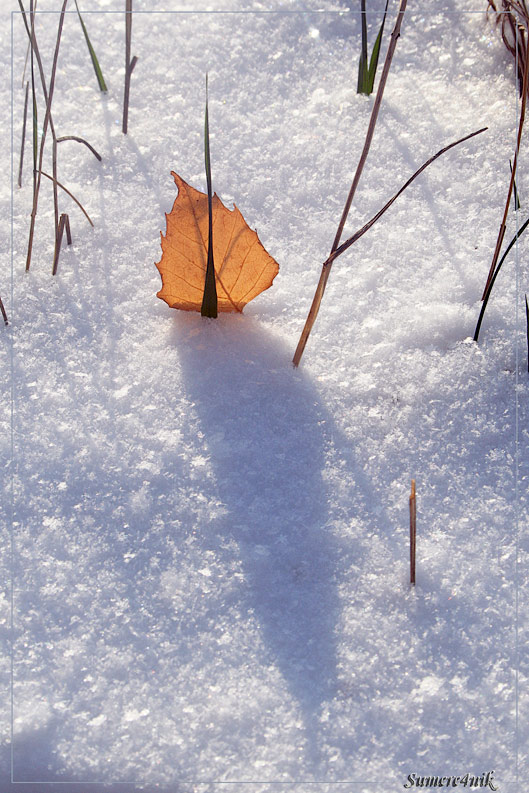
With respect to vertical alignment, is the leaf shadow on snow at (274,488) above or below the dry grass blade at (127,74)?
below

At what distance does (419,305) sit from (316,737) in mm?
566

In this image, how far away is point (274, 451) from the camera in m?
0.88

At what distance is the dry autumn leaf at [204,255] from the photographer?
905 millimetres

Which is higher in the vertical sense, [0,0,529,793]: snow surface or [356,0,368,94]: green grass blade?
[356,0,368,94]: green grass blade

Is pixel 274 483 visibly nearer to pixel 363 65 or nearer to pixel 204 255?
pixel 204 255

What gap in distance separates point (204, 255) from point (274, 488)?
315mm

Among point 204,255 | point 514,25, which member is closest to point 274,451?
point 204,255

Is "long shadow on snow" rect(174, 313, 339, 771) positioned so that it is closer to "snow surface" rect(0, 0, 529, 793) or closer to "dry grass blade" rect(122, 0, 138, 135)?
"snow surface" rect(0, 0, 529, 793)
